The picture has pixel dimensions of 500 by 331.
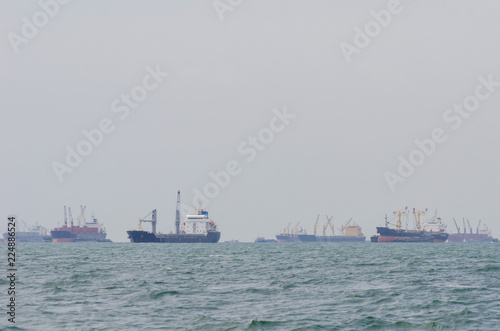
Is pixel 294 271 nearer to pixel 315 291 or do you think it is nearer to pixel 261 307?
pixel 315 291

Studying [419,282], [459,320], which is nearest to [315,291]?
[419,282]

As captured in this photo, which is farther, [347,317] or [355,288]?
[355,288]

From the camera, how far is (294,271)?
72188 mm

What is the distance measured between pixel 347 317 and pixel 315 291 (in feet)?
43.1

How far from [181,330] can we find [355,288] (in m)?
21.8

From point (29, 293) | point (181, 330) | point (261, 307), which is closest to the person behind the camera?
point (181, 330)

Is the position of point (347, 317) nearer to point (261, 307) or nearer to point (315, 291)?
point (261, 307)

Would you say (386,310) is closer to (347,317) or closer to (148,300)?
(347,317)

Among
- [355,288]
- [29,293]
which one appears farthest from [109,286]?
[355,288]

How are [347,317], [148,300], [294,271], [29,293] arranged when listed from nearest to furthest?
[347,317] < [148,300] < [29,293] < [294,271]

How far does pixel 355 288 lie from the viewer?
52.0 metres

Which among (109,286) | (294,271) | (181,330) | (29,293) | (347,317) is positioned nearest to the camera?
(181,330)

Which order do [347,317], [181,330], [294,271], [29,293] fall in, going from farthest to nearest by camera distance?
[294,271], [29,293], [347,317], [181,330]

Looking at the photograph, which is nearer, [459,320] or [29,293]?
[459,320]
